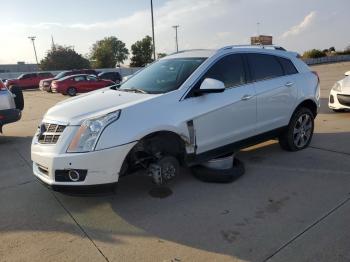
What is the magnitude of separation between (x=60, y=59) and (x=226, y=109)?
222 feet

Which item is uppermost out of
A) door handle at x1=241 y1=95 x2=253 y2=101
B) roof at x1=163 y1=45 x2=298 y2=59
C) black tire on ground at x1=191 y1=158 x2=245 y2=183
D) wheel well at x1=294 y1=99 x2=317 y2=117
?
roof at x1=163 y1=45 x2=298 y2=59

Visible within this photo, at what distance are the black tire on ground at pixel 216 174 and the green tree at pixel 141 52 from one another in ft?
248

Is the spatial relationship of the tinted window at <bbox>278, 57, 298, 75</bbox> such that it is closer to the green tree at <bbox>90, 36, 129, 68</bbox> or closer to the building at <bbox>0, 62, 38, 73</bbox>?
the building at <bbox>0, 62, 38, 73</bbox>

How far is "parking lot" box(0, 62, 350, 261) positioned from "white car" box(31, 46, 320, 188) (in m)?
0.40

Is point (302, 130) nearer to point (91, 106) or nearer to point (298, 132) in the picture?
point (298, 132)

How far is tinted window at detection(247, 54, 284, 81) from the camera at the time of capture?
5.15 metres

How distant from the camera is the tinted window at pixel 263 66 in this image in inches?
203

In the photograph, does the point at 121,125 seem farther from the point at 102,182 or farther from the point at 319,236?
the point at 319,236

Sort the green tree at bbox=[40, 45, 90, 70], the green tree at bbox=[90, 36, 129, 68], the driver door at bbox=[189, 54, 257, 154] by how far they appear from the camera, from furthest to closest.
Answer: the green tree at bbox=[90, 36, 129, 68]
the green tree at bbox=[40, 45, 90, 70]
the driver door at bbox=[189, 54, 257, 154]

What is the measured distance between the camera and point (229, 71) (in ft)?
15.9

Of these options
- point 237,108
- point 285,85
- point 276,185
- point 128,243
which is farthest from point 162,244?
point 285,85

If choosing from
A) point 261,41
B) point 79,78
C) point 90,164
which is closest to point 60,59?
point 79,78

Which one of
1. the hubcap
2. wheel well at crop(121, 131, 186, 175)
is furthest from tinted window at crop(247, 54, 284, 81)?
wheel well at crop(121, 131, 186, 175)

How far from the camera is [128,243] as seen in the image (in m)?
3.31
